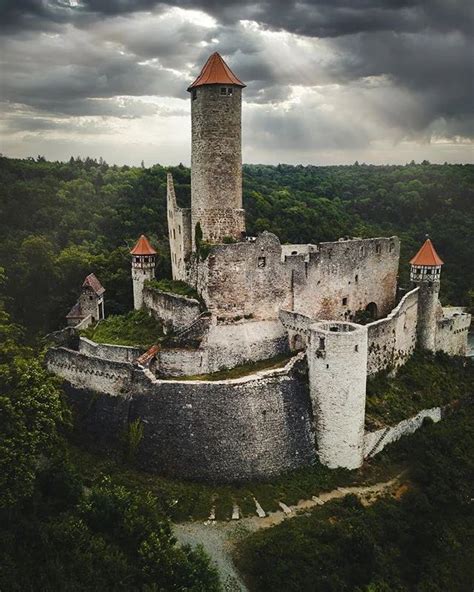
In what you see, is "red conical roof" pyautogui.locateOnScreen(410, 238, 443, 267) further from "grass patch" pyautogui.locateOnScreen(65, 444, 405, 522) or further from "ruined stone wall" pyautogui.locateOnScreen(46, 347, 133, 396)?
"ruined stone wall" pyautogui.locateOnScreen(46, 347, 133, 396)

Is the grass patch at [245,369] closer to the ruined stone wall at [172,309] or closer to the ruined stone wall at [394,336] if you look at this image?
the ruined stone wall at [172,309]

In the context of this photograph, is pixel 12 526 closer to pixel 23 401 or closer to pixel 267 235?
pixel 23 401

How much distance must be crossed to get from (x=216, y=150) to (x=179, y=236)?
6172mm

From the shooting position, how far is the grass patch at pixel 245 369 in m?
29.1

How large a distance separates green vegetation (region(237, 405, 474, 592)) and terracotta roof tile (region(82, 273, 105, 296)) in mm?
23554

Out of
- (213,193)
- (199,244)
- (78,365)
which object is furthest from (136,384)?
(213,193)

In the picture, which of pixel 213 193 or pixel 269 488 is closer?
pixel 269 488

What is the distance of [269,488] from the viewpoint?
26031 mm

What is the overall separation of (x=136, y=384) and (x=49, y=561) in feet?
33.6

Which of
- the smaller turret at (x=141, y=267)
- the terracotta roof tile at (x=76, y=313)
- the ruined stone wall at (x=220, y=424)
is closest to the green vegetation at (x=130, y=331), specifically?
the smaller turret at (x=141, y=267)

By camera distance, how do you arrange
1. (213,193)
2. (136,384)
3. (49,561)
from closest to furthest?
1. (49,561)
2. (136,384)
3. (213,193)

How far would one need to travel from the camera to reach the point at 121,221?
2446 inches

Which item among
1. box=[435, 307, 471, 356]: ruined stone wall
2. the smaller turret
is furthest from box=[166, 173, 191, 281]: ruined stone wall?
box=[435, 307, 471, 356]: ruined stone wall

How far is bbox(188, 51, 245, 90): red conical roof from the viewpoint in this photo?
105 ft
